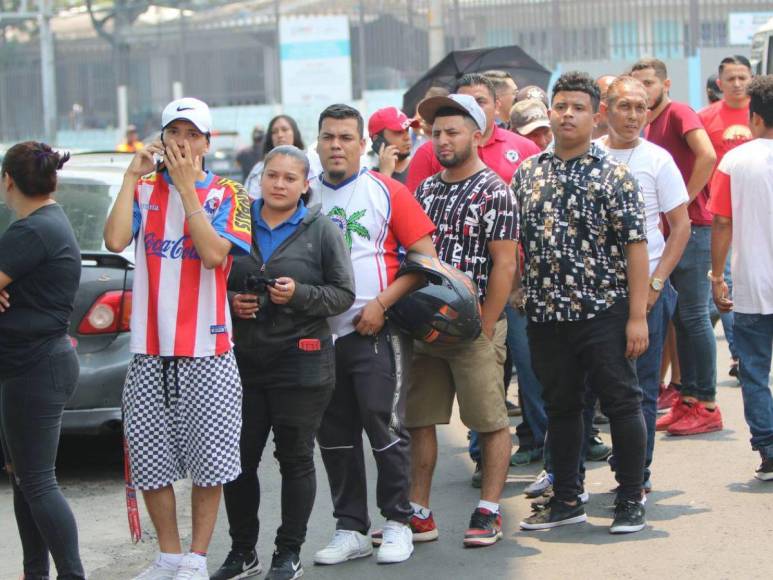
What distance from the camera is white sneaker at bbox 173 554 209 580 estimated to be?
4945 millimetres

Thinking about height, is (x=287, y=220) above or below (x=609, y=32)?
below

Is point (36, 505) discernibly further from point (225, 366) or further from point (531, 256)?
point (531, 256)

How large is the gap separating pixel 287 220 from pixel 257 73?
27.5m

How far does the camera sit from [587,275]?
5.57 metres

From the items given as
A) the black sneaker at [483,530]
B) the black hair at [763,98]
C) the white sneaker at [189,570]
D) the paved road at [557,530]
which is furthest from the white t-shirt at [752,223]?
the white sneaker at [189,570]

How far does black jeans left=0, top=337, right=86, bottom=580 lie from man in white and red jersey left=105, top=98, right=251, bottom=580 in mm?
287

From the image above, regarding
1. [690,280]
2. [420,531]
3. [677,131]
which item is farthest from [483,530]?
[677,131]

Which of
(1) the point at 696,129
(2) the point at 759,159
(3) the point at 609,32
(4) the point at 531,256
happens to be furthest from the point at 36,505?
(3) the point at 609,32

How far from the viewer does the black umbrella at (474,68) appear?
10.4 m

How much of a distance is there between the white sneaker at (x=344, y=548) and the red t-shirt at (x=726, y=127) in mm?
5183

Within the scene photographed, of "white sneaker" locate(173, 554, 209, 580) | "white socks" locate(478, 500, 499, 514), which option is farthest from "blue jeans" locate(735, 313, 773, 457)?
"white sneaker" locate(173, 554, 209, 580)

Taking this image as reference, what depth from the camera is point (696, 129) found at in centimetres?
740

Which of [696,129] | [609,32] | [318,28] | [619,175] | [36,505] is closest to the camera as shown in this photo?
[36,505]

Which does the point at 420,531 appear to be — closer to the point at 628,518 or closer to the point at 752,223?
the point at 628,518
